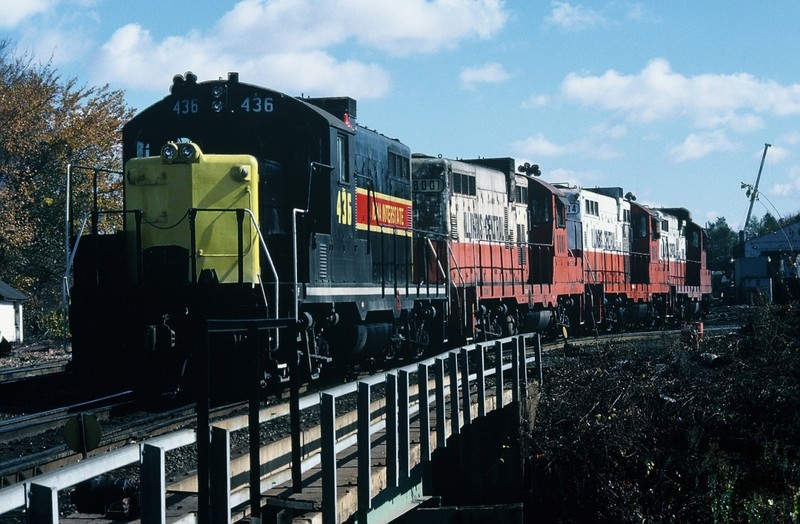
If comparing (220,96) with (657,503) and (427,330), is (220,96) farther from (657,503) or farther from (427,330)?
(657,503)

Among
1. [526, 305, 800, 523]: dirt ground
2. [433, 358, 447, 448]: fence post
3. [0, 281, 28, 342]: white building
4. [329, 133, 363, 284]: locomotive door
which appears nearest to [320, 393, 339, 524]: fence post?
[433, 358, 447, 448]: fence post

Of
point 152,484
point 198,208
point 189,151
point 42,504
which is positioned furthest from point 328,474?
point 189,151

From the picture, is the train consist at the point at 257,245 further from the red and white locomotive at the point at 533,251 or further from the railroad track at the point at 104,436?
the red and white locomotive at the point at 533,251

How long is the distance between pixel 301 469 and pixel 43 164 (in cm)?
3876

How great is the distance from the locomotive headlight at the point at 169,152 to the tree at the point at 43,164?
27506 millimetres

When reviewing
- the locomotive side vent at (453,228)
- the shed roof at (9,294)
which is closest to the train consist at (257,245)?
the locomotive side vent at (453,228)

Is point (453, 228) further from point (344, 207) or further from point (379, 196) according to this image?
point (344, 207)

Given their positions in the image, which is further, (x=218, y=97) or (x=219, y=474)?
(x=218, y=97)

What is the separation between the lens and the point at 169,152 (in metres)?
13.0

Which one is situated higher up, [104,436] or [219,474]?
[219,474]

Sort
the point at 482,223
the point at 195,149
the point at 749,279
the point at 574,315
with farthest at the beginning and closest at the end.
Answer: the point at 749,279 → the point at 574,315 → the point at 482,223 → the point at 195,149

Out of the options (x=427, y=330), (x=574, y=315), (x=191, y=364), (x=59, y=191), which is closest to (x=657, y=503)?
(x=427, y=330)

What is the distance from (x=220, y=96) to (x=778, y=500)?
30.4ft

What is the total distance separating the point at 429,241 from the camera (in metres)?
19.2
